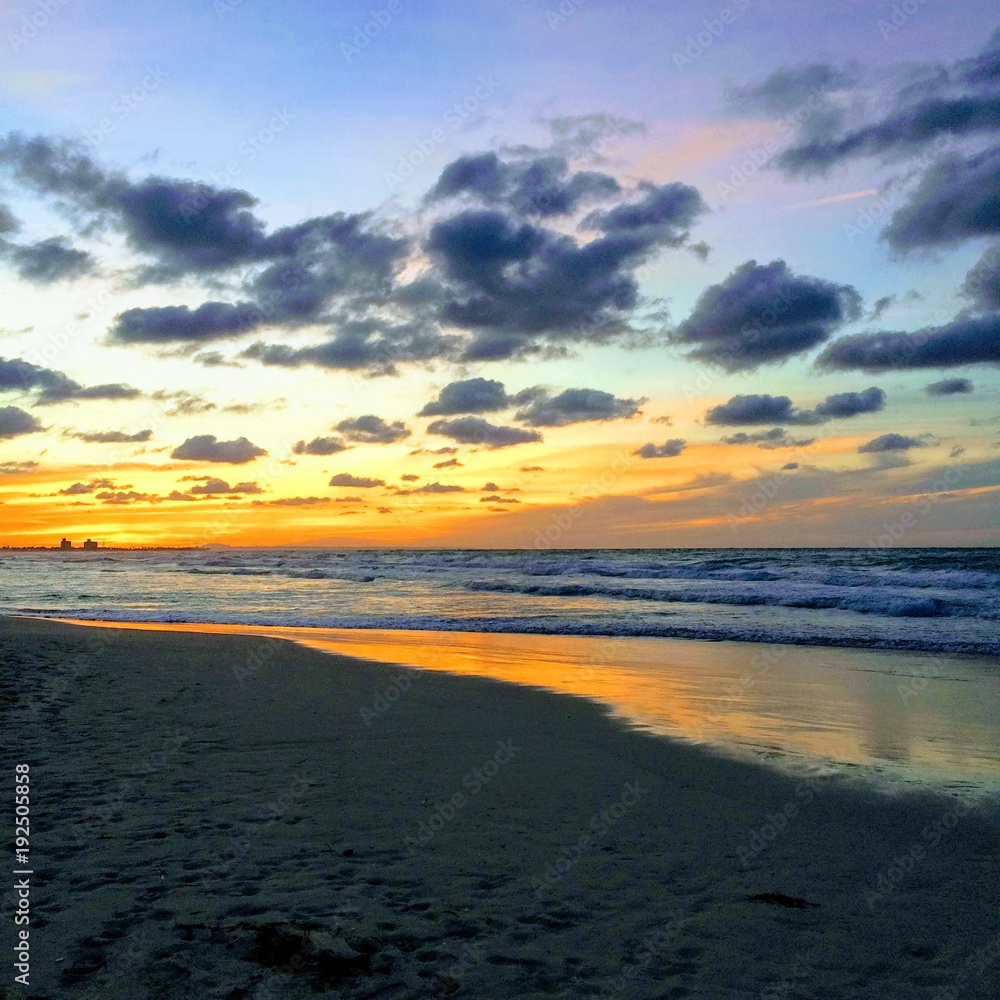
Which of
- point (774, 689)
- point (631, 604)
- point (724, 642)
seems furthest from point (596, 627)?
point (774, 689)

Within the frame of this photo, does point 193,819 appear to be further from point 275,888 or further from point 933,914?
point 933,914

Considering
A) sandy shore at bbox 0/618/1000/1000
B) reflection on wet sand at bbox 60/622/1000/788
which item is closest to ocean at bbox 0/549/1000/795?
reflection on wet sand at bbox 60/622/1000/788

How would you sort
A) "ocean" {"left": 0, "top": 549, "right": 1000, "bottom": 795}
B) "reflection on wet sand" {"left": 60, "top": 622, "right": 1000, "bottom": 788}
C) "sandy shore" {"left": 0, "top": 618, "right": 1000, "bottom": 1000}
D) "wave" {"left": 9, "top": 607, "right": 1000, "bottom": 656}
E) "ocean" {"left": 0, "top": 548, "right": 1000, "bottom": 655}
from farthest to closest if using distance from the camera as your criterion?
1. "ocean" {"left": 0, "top": 548, "right": 1000, "bottom": 655}
2. "wave" {"left": 9, "top": 607, "right": 1000, "bottom": 656}
3. "ocean" {"left": 0, "top": 549, "right": 1000, "bottom": 795}
4. "reflection on wet sand" {"left": 60, "top": 622, "right": 1000, "bottom": 788}
5. "sandy shore" {"left": 0, "top": 618, "right": 1000, "bottom": 1000}

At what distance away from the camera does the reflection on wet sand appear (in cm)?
881

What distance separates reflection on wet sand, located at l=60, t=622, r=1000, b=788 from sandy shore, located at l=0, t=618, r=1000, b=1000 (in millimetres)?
1289

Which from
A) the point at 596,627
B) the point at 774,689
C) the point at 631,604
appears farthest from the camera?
the point at 631,604

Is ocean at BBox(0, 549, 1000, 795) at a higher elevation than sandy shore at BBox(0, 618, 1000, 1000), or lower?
lower

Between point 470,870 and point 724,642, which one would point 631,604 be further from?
point 470,870

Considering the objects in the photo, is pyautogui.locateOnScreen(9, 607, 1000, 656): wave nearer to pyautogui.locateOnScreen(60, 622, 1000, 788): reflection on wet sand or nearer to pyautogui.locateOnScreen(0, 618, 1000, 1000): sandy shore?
pyautogui.locateOnScreen(60, 622, 1000, 788): reflection on wet sand

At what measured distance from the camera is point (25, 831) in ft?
18.0

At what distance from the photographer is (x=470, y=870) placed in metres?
5.11

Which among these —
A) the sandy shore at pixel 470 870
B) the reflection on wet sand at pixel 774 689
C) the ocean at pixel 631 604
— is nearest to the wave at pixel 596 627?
the ocean at pixel 631 604

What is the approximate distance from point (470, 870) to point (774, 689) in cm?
906

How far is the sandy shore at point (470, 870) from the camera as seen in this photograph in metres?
3.87
